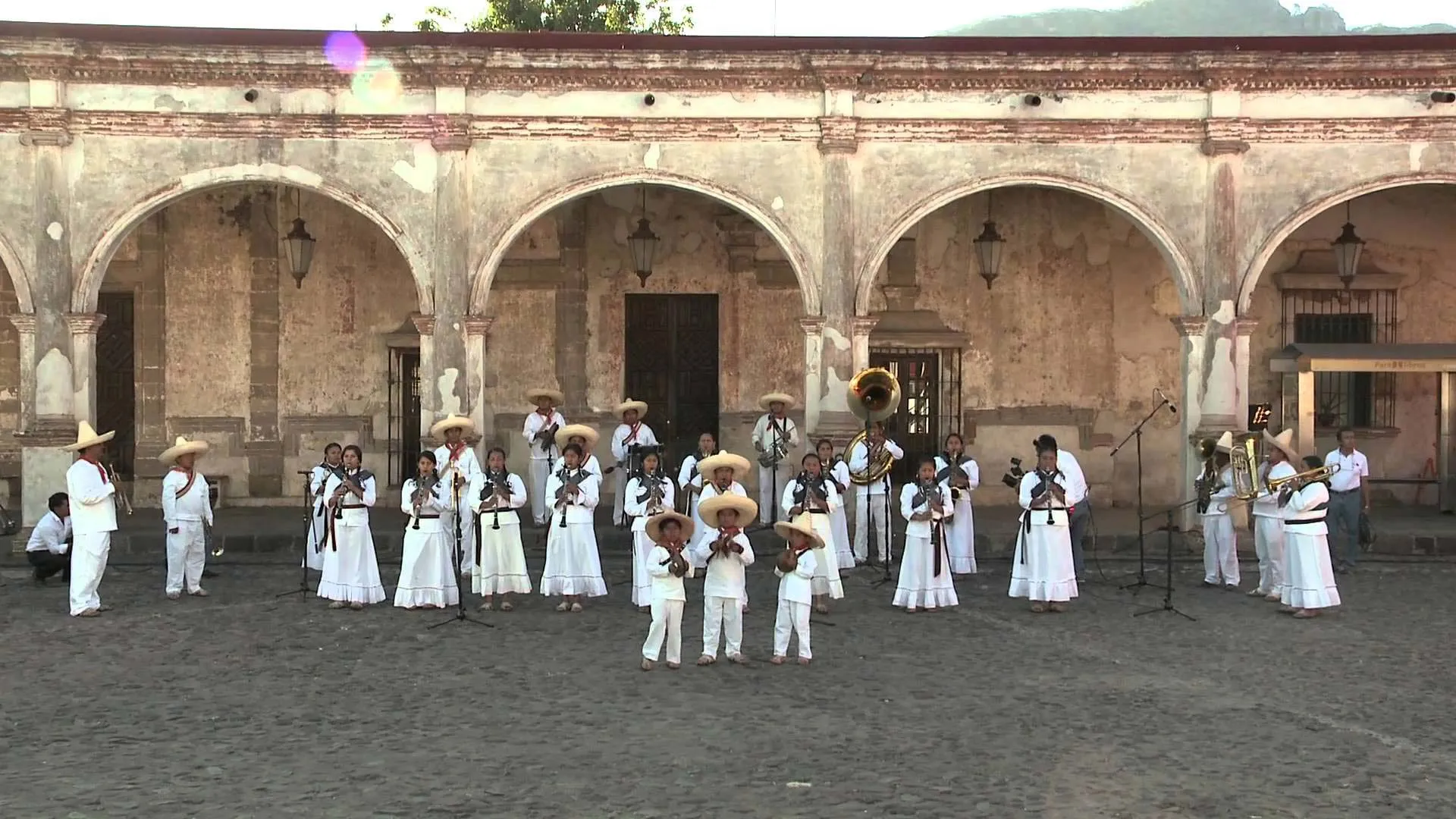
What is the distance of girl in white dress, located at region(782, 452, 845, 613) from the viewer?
12352 millimetres

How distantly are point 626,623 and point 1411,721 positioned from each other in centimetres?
579

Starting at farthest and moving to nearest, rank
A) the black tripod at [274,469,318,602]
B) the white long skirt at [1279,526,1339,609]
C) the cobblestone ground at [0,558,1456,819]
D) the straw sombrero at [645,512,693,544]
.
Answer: the black tripod at [274,469,318,602]
the white long skirt at [1279,526,1339,609]
the straw sombrero at [645,512,693,544]
the cobblestone ground at [0,558,1456,819]

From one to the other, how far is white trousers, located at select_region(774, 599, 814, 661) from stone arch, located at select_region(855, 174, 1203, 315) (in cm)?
626

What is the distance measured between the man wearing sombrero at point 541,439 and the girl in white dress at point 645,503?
159 inches

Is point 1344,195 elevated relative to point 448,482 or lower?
elevated

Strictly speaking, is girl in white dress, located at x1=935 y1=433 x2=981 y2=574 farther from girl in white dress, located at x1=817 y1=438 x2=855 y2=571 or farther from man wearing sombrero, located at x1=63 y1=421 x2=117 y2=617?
man wearing sombrero, located at x1=63 y1=421 x2=117 y2=617

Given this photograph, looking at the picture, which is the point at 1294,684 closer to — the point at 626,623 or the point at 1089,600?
the point at 1089,600

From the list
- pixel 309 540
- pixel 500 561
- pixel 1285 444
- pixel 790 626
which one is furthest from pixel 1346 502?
pixel 309 540

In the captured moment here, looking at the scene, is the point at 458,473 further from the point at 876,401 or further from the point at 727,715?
the point at 727,715

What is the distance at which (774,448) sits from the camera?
54.2 ft

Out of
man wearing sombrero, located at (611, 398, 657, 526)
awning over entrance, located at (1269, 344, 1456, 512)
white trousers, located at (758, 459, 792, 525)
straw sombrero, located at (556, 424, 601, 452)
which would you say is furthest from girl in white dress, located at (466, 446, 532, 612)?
awning over entrance, located at (1269, 344, 1456, 512)

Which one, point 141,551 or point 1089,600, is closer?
point 1089,600

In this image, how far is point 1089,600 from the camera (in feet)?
42.8

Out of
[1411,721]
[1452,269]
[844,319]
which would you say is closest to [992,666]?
[1411,721]
